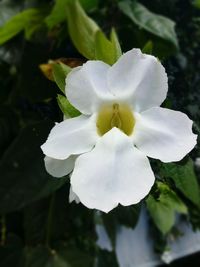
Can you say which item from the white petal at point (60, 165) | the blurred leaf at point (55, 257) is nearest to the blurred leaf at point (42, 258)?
the blurred leaf at point (55, 257)

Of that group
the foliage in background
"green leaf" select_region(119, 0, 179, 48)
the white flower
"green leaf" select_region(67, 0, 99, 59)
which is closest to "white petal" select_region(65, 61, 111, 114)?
the white flower

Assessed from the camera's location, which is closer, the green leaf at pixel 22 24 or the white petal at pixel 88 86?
the white petal at pixel 88 86

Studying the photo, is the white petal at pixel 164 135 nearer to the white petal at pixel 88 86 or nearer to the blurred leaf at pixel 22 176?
the white petal at pixel 88 86

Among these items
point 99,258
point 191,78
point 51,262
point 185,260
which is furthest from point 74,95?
point 185,260

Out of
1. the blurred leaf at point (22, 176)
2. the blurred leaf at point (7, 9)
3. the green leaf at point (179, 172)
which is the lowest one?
the blurred leaf at point (22, 176)

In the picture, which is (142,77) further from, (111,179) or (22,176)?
(22,176)

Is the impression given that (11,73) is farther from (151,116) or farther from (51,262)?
(151,116)

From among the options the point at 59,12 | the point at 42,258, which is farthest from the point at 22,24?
the point at 42,258
